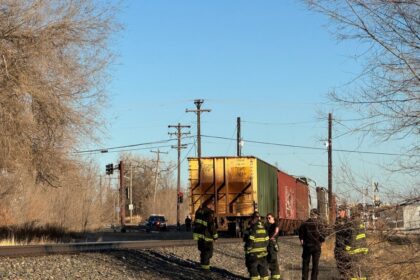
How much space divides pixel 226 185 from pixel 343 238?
1905cm

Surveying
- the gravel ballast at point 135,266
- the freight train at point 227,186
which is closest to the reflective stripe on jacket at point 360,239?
the gravel ballast at point 135,266

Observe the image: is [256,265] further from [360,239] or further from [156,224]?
[156,224]

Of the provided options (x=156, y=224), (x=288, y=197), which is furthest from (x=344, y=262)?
(x=156, y=224)

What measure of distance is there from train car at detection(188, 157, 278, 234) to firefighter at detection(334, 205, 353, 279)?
699 inches

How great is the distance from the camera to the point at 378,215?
26.5 feet

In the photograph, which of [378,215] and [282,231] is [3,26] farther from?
[282,231]

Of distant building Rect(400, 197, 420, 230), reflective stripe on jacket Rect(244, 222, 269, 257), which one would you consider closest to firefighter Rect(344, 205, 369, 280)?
distant building Rect(400, 197, 420, 230)

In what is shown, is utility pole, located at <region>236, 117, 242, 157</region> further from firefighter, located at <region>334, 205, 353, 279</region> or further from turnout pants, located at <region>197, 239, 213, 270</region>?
firefighter, located at <region>334, 205, 353, 279</region>

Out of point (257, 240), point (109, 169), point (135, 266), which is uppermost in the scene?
point (109, 169)

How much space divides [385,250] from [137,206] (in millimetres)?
110631

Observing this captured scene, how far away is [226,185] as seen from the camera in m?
28.1

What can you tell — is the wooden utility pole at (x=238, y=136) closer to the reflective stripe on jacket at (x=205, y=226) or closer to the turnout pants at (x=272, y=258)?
the reflective stripe on jacket at (x=205, y=226)

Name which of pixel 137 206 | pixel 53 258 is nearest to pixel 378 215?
pixel 53 258

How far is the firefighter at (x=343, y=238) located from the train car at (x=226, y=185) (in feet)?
58.2
